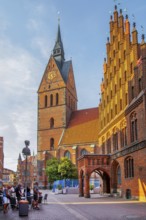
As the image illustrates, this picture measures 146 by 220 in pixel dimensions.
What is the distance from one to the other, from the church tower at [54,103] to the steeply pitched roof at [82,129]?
1652mm

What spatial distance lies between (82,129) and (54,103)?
10.1m

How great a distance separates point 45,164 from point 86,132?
11.9 metres

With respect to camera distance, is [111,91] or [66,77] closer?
[111,91]

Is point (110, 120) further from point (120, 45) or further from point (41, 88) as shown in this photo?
point (41, 88)

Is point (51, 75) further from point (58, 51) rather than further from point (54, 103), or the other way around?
point (58, 51)

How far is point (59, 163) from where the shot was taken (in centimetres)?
6316

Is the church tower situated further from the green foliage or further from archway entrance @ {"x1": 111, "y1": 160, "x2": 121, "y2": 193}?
archway entrance @ {"x1": 111, "y1": 160, "x2": 121, "y2": 193}

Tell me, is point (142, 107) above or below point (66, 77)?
below

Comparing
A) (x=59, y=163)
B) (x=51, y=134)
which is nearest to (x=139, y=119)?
(x=59, y=163)

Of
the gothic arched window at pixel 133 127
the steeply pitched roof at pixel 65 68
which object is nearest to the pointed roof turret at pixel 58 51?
the steeply pitched roof at pixel 65 68

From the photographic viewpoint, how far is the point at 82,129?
71312mm

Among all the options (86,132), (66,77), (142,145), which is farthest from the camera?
(66,77)

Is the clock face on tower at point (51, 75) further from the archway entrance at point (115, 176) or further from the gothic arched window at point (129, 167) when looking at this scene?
the gothic arched window at point (129, 167)

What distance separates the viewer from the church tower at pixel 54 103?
73125 mm
